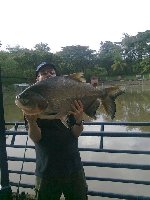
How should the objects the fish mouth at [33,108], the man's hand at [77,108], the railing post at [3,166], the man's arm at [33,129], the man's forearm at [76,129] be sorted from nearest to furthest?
the fish mouth at [33,108] → the man's hand at [77,108] → the man's arm at [33,129] → the man's forearm at [76,129] → the railing post at [3,166]

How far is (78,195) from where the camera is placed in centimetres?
327

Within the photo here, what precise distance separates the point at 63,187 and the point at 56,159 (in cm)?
27

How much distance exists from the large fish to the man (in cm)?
37

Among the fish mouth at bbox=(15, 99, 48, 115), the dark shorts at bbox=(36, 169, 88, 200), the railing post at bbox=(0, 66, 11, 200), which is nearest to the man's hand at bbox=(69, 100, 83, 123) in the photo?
the fish mouth at bbox=(15, 99, 48, 115)

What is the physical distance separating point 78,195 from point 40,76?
1.17 meters

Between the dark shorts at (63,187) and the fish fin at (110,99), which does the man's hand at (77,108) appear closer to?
the fish fin at (110,99)

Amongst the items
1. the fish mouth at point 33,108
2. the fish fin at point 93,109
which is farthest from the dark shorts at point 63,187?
the fish mouth at point 33,108

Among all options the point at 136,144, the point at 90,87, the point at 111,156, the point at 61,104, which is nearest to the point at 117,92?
the point at 90,87

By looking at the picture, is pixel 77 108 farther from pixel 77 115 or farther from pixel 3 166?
pixel 3 166

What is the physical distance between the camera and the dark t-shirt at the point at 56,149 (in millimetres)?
3207

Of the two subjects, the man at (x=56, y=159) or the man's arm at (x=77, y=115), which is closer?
the man's arm at (x=77, y=115)

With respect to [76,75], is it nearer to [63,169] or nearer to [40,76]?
[40,76]

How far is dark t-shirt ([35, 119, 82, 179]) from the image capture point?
3207mm

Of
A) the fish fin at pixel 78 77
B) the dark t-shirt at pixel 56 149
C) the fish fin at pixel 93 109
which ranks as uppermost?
the fish fin at pixel 78 77
